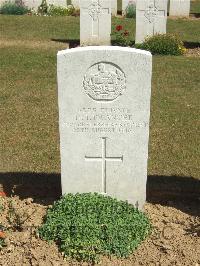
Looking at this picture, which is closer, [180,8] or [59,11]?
[59,11]

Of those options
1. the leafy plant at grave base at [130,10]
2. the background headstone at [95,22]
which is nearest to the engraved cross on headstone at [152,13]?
the background headstone at [95,22]

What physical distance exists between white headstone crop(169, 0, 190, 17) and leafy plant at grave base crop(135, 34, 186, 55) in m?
7.75

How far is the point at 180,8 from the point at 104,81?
1693 cm

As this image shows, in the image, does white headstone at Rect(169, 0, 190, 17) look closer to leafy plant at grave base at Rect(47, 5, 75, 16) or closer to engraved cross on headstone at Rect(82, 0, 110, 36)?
leafy plant at grave base at Rect(47, 5, 75, 16)

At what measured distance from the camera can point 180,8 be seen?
67.4 feet

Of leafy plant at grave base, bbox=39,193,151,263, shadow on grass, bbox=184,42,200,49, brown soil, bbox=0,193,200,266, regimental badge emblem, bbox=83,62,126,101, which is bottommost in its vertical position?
brown soil, bbox=0,193,200,266

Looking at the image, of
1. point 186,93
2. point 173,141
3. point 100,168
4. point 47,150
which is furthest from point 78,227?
point 186,93

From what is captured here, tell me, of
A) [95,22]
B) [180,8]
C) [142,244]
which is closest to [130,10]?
[180,8]

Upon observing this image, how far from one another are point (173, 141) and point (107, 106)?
3.01 m

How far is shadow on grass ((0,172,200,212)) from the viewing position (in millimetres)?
5754

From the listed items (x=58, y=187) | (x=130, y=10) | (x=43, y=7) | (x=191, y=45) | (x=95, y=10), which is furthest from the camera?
(x=43, y=7)

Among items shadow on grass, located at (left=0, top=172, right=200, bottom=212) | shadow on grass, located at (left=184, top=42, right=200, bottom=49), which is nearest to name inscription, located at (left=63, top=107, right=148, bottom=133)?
shadow on grass, located at (left=0, top=172, right=200, bottom=212)

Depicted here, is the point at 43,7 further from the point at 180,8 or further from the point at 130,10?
the point at 180,8

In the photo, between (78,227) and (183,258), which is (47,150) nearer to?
(78,227)
